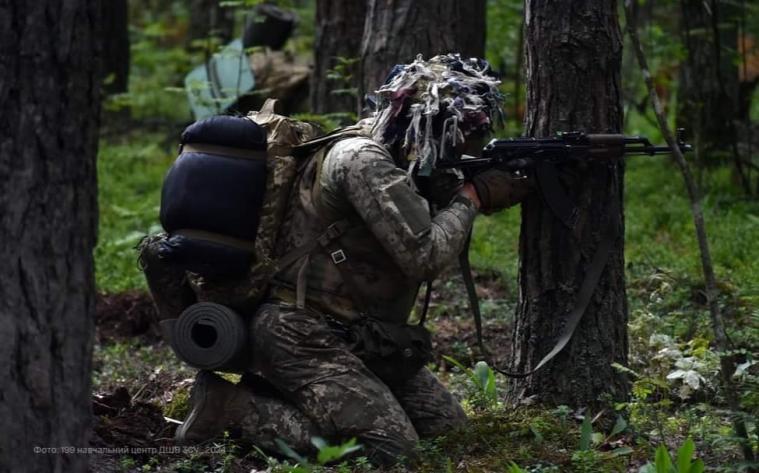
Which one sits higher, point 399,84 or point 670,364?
point 399,84

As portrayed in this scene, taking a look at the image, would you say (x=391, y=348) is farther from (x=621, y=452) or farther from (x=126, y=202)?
(x=126, y=202)

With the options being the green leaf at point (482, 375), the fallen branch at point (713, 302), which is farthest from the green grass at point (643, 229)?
the fallen branch at point (713, 302)

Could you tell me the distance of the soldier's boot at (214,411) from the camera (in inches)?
211

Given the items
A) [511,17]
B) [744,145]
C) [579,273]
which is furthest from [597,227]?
[511,17]

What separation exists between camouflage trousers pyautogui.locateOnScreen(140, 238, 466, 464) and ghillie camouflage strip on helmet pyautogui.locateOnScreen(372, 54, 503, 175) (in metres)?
0.93

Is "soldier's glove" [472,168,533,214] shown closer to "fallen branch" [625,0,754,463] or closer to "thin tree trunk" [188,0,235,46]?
"fallen branch" [625,0,754,463]

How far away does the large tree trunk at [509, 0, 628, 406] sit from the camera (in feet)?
17.1

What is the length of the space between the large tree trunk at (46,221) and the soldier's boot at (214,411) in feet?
5.39

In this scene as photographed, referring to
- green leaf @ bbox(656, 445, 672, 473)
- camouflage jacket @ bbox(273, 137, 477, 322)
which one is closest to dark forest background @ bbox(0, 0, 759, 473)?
green leaf @ bbox(656, 445, 672, 473)

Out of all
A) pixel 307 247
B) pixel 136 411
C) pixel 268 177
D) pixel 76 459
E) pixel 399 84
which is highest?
pixel 399 84

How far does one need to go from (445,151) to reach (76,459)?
7.46ft

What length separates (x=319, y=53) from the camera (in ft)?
36.3

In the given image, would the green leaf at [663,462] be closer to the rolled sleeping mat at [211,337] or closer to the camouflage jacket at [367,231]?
the camouflage jacket at [367,231]

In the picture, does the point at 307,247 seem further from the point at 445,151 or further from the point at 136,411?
the point at 136,411
